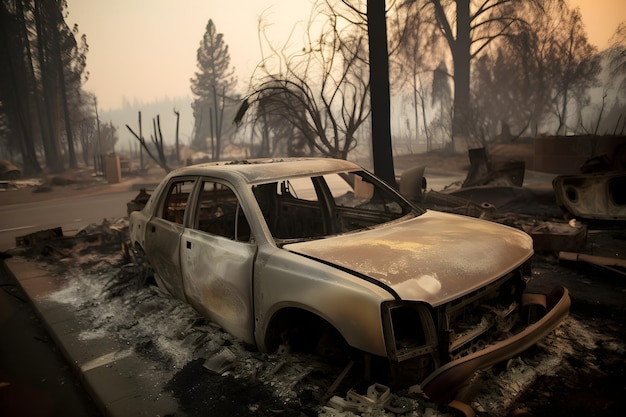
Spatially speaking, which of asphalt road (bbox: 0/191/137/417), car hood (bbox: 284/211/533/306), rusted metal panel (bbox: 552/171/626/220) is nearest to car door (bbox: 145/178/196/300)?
asphalt road (bbox: 0/191/137/417)

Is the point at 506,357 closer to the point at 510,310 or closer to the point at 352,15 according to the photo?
the point at 510,310

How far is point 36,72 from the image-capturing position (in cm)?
2622

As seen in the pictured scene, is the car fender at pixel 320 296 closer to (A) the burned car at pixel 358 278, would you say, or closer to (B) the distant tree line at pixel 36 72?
(A) the burned car at pixel 358 278

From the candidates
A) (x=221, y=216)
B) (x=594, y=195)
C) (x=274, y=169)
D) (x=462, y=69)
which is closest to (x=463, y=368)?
(x=274, y=169)

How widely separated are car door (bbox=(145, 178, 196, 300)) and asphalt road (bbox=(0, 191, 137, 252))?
19.0 ft

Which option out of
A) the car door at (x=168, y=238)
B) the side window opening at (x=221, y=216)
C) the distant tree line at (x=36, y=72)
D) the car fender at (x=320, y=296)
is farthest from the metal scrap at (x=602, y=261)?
the distant tree line at (x=36, y=72)

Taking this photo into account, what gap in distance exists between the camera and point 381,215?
3.61 m

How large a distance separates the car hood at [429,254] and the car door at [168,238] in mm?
1447

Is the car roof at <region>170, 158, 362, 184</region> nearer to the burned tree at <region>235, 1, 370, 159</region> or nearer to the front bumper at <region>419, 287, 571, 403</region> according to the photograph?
the front bumper at <region>419, 287, 571, 403</region>

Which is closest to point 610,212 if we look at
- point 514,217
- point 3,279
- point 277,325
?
point 514,217

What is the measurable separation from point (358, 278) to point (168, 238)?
223 cm

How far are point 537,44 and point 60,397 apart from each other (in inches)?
1242

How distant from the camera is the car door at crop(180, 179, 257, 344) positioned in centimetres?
284

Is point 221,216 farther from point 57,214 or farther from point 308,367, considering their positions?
point 57,214
